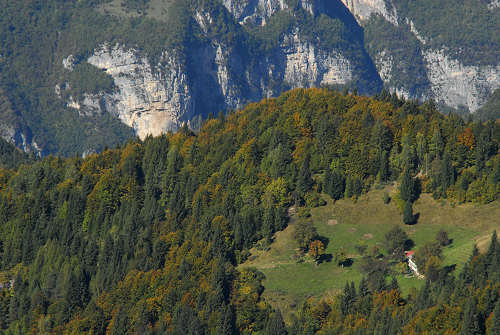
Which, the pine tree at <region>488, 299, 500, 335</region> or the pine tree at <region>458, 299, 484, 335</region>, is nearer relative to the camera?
the pine tree at <region>488, 299, 500, 335</region>

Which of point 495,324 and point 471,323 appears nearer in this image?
point 495,324

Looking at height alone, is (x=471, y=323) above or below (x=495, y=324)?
above

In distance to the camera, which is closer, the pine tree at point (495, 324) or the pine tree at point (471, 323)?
the pine tree at point (495, 324)
